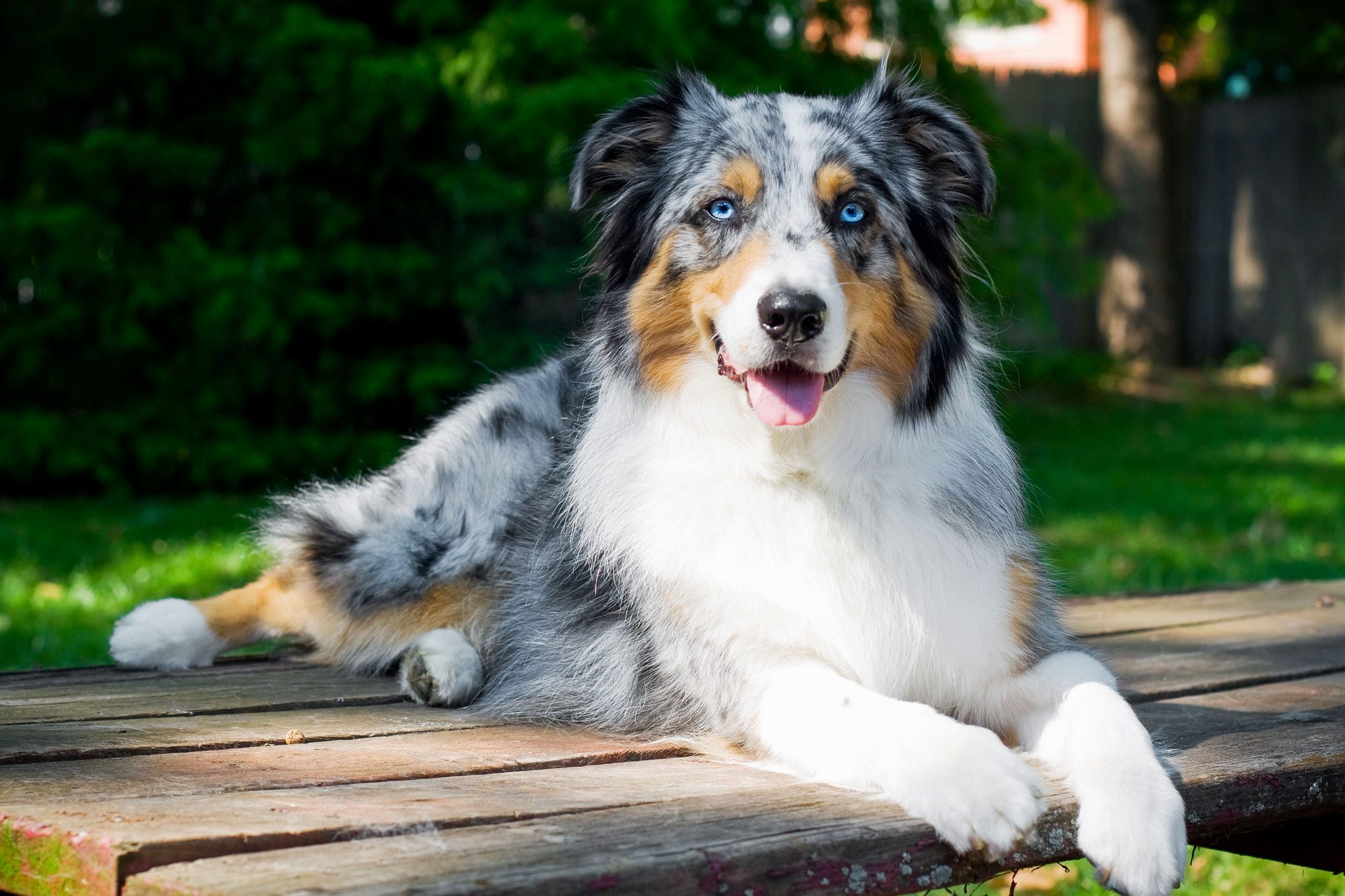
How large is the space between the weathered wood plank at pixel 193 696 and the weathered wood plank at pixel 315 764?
433 mm

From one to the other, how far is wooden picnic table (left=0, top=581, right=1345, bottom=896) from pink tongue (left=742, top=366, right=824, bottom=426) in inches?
27.1

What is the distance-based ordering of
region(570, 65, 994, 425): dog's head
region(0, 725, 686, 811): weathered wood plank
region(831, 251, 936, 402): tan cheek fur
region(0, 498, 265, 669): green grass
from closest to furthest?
1. region(0, 725, 686, 811): weathered wood plank
2. region(570, 65, 994, 425): dog's head
3. region(831, 251, 936, 402): tan cheek fur
4. region(0, 498, 265, 669): green grass

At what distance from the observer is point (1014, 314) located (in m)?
10.8

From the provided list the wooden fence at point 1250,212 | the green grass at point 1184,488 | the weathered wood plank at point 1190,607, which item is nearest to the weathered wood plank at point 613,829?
the weathered wood plank at point 1190,607

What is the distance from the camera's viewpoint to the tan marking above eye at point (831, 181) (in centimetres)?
278

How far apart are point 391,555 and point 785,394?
4.98 ft

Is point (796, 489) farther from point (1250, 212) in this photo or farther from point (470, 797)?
point (1250, 212)

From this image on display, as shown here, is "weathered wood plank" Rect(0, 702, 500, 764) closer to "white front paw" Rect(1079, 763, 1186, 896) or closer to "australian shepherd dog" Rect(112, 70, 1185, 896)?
"australian shepherd dog" Rect(112, 70, 1185, 896)

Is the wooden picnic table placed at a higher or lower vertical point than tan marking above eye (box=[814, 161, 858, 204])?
lower

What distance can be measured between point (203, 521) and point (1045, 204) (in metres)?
6.45

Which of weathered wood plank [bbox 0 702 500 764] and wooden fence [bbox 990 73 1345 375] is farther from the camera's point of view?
wooden fence [bbox 990 73 1345 375]

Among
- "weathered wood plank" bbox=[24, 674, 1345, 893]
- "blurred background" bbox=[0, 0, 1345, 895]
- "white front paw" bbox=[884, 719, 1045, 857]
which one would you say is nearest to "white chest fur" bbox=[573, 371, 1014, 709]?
"weathered wood plank" bbox=[24, 674, 1345, 893]

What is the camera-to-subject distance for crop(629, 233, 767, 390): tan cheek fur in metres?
2.71

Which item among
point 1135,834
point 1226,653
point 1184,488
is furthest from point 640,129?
point 1184,488
